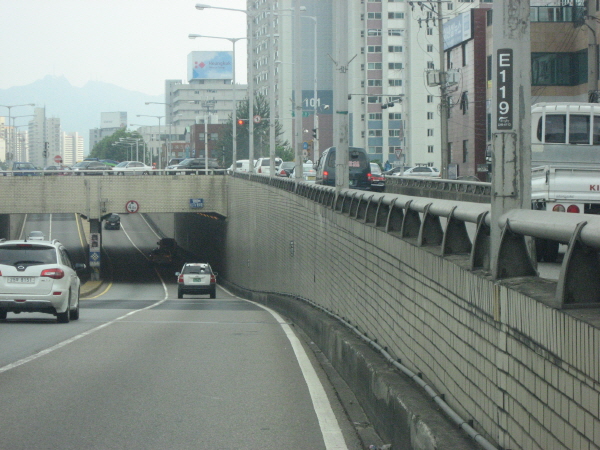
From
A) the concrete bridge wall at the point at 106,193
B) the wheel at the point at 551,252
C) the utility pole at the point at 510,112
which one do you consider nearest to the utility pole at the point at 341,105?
the wheel at the point at 551,252

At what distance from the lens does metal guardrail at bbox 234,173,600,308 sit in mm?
3904

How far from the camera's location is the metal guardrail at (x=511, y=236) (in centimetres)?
390

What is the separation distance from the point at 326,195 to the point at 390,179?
31129 mm

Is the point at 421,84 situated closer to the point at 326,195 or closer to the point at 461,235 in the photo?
the point at 326,195

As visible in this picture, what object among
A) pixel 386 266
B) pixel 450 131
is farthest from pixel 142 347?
pixel 450 131

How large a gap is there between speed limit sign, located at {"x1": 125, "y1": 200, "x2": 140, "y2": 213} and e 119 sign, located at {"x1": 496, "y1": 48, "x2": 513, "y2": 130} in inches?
2273

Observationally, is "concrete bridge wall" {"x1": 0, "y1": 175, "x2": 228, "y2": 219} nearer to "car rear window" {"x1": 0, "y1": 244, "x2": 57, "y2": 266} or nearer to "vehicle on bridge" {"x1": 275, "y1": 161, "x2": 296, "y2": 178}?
"vehicle on bridge" {"x1": 275, "y1": 161, "x2": 296, "y2": 178}

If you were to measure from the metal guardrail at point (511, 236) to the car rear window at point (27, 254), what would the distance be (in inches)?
355

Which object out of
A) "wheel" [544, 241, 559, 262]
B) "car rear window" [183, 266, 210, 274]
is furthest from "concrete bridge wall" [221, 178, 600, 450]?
"car rear window" [183, 266, 210, 274]

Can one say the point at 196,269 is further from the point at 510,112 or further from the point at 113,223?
the point at 113,223

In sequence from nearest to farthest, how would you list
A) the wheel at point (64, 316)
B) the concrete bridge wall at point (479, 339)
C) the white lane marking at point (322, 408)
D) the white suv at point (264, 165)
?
1. the concrete bridge wall at point (479, 339)
2. the white lane marking at point (322, 408)
3. the wheel at point (64, 316)
4. the white suv at point (264, 165)

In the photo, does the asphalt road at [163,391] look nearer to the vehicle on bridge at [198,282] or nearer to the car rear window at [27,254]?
the car rear window at [27,254]

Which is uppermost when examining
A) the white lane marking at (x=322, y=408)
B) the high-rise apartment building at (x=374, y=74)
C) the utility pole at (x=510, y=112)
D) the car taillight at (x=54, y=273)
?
the high-rise apartment building at (x=374, y=74)

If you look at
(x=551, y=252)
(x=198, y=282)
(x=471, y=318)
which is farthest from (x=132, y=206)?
(x=471, y=318)
